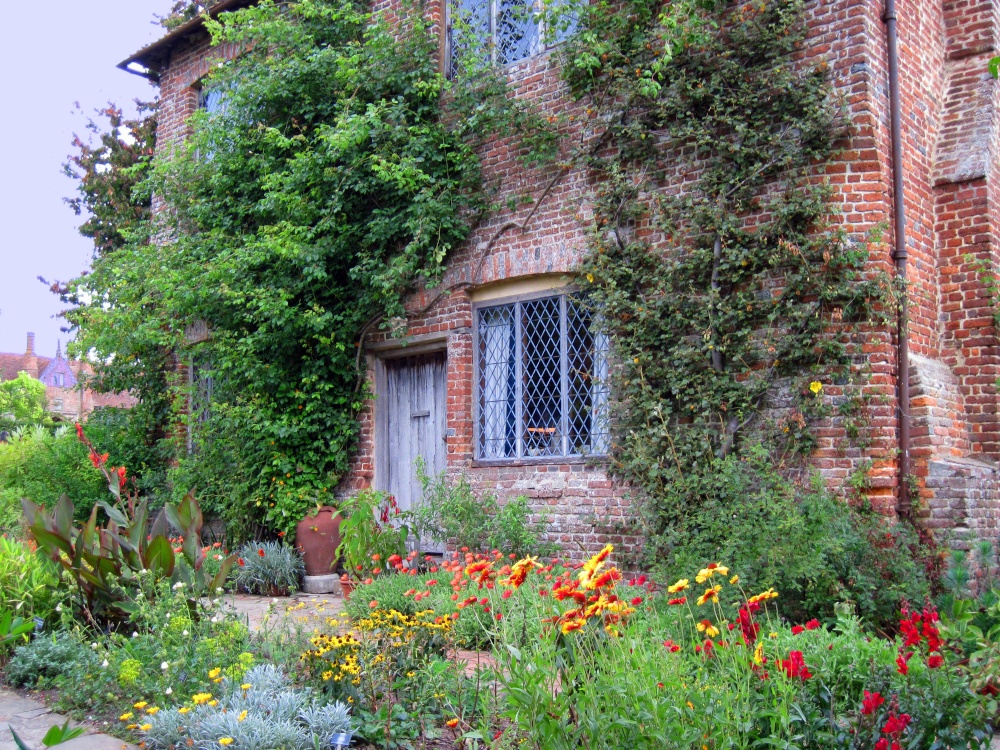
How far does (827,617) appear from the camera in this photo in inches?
221

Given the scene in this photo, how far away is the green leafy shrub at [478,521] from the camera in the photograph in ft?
25.0

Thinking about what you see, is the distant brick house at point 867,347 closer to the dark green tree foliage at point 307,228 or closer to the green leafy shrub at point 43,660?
the dark green tree foliage at point 307,228

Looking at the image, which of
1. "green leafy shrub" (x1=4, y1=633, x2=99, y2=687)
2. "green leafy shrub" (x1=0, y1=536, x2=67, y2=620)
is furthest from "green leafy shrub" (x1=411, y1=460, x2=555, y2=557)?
"green leafy shrub" (x1=4, y1=633, x2=99, y2=687)

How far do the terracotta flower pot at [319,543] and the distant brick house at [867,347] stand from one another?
59cm

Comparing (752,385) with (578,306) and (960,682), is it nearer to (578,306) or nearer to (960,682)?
(578,306)

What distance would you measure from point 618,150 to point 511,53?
1902 mm

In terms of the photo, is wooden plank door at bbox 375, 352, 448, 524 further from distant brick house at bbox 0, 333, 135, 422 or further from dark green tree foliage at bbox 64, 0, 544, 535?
distant brick house at bbox 0, 333, 135, 422

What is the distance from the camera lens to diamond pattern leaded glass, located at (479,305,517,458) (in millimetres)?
8422

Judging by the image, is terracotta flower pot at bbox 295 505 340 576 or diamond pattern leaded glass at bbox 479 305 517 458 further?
terracotta flower pot at bbox 295 505 340 576

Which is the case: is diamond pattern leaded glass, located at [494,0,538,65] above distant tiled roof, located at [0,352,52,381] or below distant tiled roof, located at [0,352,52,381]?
below

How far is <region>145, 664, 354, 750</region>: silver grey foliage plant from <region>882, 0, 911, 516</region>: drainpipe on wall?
450 cm

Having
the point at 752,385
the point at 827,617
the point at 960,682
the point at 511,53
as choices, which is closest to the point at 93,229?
the point at 511,53

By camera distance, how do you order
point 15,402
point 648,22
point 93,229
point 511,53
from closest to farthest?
point 648,22 < point 511,53 < point 93,229 < point 15,402

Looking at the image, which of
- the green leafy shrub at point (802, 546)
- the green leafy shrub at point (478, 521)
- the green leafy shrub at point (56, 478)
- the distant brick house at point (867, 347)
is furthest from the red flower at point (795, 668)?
the green leafy shrub at point (56, 478)
